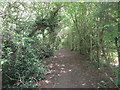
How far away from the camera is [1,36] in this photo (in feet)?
10.4

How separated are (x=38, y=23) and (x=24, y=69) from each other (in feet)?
13.5

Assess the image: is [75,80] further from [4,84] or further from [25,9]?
[25,9]

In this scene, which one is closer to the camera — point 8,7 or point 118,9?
point 118,9

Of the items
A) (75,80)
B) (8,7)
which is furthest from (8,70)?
(75,80)

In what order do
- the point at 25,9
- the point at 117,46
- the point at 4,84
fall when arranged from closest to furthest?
1. the point at 117,46
2. the point at 4,84
3. the point at 25,9

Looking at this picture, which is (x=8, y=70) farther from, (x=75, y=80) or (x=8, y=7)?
(x=75, y=80)

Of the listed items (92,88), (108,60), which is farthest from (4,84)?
(108,60)

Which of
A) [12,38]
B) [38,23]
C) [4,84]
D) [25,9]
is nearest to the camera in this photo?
[12,38]

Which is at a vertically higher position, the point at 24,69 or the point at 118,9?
the point at 118,9

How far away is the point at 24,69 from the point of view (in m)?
4.46

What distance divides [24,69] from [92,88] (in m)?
3.31

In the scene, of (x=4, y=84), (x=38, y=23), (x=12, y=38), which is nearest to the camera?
(x=12, y=38)

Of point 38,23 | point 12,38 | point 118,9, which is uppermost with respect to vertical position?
point 38,23

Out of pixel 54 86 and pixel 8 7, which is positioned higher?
pixel 8 7
